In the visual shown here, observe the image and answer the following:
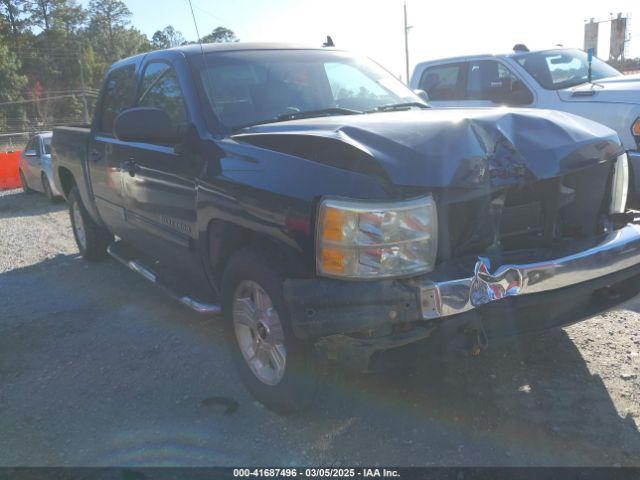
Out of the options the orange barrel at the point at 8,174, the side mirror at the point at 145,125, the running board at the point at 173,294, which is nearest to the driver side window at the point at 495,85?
the running board at the point at 173,294

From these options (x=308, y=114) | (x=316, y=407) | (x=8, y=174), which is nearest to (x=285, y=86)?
(x=308, y=114)

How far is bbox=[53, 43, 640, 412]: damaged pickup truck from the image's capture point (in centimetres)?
242

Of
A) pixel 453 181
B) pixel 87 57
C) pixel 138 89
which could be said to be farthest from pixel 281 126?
pixel 87 57

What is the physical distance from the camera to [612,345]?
12.2ft

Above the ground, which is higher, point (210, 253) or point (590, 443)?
point (210, 253)

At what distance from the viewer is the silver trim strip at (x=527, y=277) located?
237 cm

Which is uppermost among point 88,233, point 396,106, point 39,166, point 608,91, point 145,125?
point 145,125

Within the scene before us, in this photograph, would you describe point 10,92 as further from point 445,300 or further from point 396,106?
point 445,300

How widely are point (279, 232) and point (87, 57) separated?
6989cm

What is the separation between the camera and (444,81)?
8.38 m

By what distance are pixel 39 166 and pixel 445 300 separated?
11.9 meters

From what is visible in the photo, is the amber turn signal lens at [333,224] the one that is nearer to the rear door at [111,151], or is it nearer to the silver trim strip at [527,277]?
the silver trim strip at [527,277]

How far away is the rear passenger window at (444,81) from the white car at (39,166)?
758cm

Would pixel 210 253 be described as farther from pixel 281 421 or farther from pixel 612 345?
pixel 612 345
